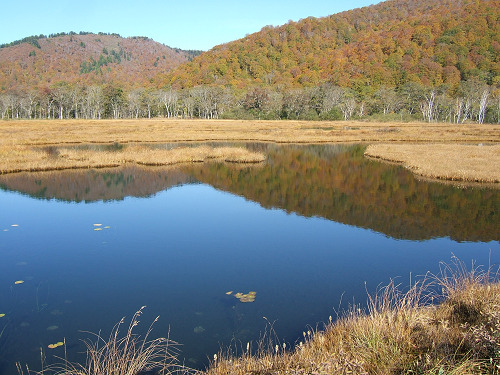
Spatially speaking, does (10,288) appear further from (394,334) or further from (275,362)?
(394,334)

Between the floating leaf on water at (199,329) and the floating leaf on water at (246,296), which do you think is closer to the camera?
the floating leaf on water at (199,329)

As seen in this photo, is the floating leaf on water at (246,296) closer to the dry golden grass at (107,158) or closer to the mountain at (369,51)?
the dry golden grass at (107,158)

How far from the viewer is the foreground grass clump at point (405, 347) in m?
4.56

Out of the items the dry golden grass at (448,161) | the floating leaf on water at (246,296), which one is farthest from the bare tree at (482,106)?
the floating leaf on water at (246,296)

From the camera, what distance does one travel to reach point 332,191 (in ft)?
67.3

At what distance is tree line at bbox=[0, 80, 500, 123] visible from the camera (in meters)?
86.8

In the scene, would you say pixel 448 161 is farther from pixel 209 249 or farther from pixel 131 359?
pixel 131 359

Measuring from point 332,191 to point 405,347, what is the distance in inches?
605

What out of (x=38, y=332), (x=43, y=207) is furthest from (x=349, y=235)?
(x=43, y=207)

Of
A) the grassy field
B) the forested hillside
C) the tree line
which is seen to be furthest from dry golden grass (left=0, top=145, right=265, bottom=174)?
the tree line

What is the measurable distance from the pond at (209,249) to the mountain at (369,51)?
9650 cm

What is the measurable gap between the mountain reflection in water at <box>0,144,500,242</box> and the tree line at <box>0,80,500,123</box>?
6155 centimetres

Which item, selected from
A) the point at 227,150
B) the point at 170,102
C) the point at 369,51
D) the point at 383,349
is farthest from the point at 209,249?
the point at 369,51

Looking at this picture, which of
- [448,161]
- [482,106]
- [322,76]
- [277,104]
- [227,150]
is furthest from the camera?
[322,76]
